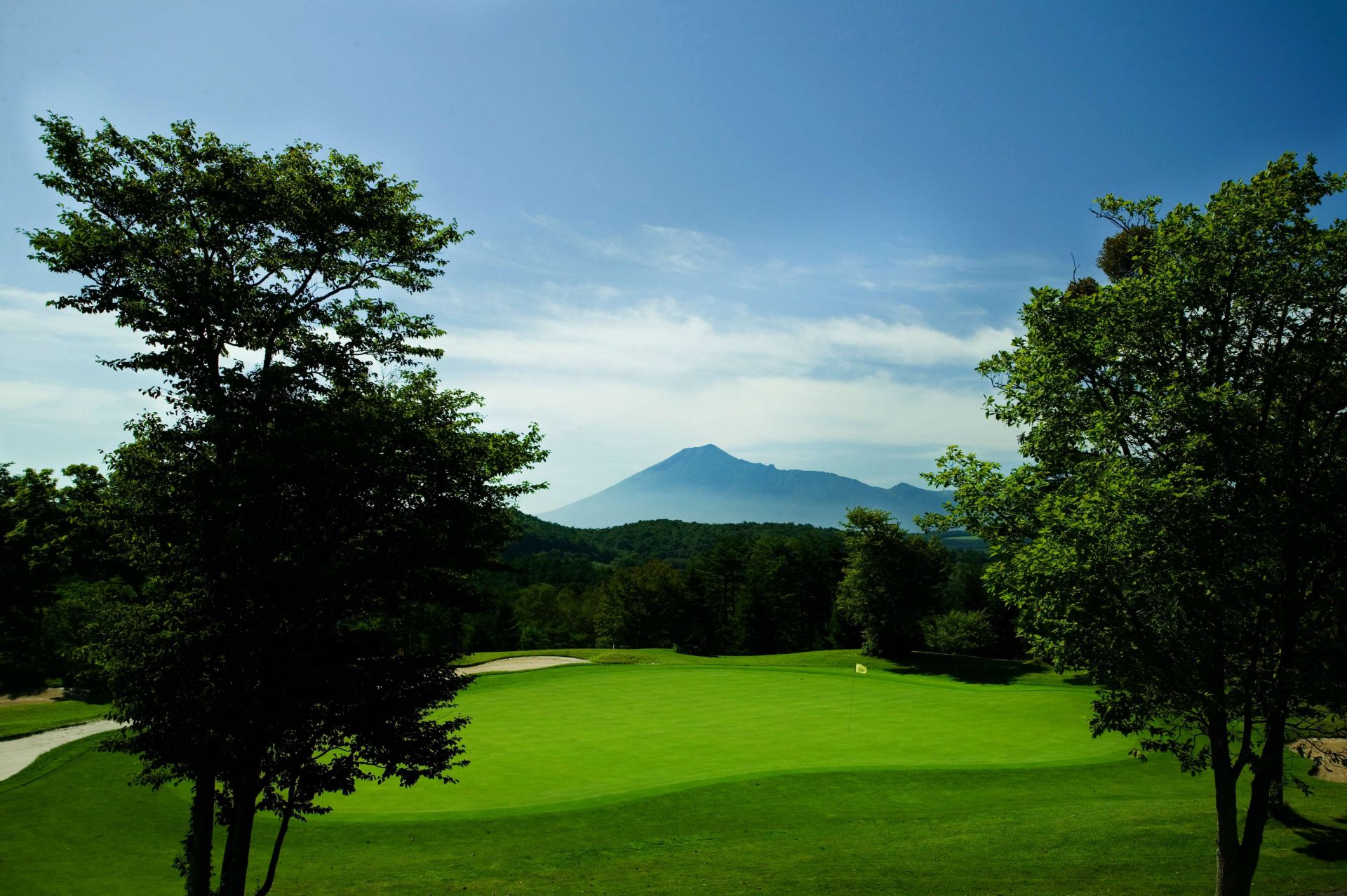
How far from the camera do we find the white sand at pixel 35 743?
2205 cm

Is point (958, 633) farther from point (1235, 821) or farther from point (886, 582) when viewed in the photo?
point (1235, 821)

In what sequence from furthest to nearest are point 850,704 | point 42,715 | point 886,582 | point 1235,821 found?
point 886,582
point 850,704
point 42,715
point 1235,821

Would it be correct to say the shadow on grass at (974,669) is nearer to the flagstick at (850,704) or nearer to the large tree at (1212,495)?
the flagstick at (850,704)

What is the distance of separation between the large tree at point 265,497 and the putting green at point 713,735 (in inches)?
360

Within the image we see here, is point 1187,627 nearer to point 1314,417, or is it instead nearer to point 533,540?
point 1314,417

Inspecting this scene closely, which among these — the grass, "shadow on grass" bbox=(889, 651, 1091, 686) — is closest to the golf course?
the grass

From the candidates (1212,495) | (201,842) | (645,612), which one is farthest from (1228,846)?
(645,612)

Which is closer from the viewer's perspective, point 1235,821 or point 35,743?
point 1235,821

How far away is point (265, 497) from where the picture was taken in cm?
992

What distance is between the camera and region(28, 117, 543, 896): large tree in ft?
32.5

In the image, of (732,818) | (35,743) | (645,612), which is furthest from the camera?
(645,612)

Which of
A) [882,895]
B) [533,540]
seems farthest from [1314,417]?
[533,540]

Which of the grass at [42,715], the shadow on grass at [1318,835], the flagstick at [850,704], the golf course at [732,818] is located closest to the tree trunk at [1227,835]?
the golf course at [732,818]

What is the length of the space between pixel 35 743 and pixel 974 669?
48.1 meters
